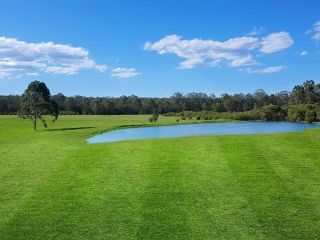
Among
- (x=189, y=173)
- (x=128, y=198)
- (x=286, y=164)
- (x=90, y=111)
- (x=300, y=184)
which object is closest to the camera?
(x=128, y=198)

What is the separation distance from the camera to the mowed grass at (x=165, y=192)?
41.6 ft

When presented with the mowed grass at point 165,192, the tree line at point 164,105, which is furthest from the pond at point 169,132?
the tree line at point 164,105

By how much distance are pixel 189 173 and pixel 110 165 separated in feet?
14.7

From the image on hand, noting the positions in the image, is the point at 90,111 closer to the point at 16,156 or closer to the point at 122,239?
the point at 16,156

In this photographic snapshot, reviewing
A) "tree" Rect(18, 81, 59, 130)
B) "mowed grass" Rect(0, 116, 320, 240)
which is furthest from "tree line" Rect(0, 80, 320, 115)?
"mowed grass" Rect(0, 116, 320, 240)

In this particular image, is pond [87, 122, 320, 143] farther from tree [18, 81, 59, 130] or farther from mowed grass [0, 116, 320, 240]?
mowed grass [0, 116, 320, 240]

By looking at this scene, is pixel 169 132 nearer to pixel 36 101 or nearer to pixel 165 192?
pixel 36 101

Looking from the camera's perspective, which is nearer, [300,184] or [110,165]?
[300,184]

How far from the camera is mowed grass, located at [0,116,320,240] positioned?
41.6ft

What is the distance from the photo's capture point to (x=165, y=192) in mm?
16578

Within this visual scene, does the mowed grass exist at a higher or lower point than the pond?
higher

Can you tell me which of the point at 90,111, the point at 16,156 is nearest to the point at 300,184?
the point at 16,156

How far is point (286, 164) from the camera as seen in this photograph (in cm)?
2112

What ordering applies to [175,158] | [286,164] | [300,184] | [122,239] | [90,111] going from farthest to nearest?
[90,111]
[175,158]
[286,164]
[300,184]
[122,239]
